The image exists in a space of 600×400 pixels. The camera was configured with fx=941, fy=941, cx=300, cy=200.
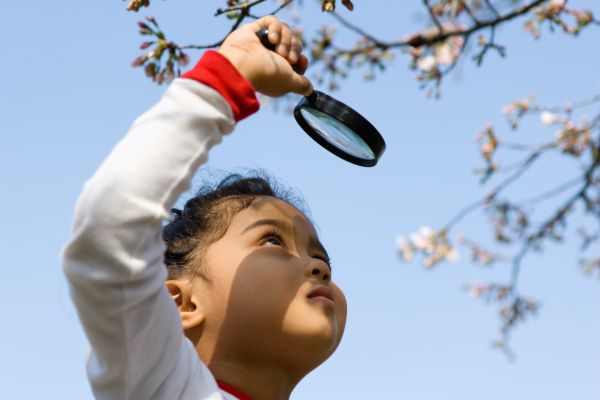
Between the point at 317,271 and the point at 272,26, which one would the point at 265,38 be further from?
the point at 317,271

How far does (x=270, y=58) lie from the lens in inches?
77.6

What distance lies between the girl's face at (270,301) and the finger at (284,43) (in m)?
0.48

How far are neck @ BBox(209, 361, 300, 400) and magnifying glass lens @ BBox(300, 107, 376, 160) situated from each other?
61 centimetres

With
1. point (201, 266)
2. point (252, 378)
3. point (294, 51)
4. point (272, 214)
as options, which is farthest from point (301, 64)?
point (252, 378)

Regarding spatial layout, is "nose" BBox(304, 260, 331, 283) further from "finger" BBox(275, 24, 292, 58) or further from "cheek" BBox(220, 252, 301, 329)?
"finger" BBox(275, 24, 292, 58)

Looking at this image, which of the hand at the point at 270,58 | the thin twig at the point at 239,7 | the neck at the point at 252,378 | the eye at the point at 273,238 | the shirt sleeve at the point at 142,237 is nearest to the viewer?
the shirt sleeve at the point at 142,237

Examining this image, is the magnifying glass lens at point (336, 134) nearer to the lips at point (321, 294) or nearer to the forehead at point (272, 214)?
the forehead at point (272, 214)

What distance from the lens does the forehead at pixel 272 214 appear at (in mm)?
2391

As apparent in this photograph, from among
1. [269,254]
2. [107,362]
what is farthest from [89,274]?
[269,254]

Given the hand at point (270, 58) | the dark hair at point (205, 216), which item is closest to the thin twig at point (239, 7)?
the dark hair at point (205, 216)

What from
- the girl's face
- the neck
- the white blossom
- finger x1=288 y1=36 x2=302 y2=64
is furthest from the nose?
the white blossom

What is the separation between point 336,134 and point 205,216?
436 mm

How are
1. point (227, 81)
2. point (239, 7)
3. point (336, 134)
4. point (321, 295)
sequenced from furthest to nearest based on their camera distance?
point (239, 7), point (336, 134), point (321, 295), point (227, 81)

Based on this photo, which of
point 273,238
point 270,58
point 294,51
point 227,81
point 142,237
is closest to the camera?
point 142,237
